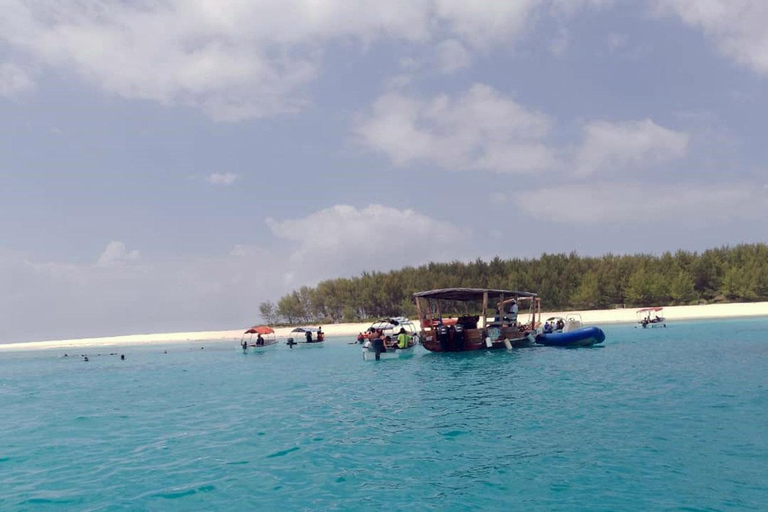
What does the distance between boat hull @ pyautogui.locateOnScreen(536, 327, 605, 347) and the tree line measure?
5169 cm

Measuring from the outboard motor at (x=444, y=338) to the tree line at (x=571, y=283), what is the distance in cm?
5750

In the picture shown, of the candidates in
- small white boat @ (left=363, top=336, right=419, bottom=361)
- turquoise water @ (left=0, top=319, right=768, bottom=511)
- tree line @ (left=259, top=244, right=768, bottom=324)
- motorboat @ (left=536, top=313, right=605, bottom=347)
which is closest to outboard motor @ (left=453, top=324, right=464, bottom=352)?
small white boat @ (left=363, top=336, right=419, bottom=361)

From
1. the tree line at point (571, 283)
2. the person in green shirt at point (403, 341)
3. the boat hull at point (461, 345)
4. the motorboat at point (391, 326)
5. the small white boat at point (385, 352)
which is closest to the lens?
the boat hull at point (461, 345)

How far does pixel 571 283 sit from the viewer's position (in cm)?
10338

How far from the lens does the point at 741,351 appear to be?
36.0 meters

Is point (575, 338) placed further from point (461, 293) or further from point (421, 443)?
point (421, 443)

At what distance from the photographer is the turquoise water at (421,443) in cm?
1249

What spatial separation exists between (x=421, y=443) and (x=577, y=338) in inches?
1387

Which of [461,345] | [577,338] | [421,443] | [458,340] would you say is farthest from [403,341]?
[421,443]

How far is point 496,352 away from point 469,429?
1188 inches

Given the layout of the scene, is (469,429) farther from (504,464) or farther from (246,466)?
(246,466)

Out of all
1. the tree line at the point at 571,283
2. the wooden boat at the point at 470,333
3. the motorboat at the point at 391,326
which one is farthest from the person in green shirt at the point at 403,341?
the tree line at the point at 571,283

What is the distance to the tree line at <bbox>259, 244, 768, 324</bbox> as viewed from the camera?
93.2m

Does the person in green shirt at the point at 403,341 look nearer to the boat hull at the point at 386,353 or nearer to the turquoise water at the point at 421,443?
the boat hull at the point at 386,353
